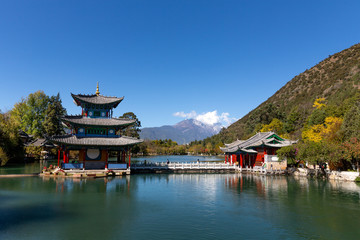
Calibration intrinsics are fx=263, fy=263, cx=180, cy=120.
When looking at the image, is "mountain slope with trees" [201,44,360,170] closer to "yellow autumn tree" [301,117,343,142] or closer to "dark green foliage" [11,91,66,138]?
"yellow autumn tree" [301,117,343,142]

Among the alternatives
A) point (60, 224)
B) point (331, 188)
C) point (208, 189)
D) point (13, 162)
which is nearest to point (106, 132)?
point (208, 189)

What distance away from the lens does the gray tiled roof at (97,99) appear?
36.9 m

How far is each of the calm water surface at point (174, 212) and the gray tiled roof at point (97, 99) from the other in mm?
13302

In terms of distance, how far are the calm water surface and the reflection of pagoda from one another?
25.6 feet

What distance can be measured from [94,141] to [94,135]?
1.65 m

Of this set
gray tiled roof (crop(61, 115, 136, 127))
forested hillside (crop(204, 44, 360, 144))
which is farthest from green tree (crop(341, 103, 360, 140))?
forested hillside (crop(204, 44, 360, 144))

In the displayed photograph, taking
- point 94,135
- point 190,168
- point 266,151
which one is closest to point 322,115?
point 266,151

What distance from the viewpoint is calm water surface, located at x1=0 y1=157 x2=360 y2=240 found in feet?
44.6

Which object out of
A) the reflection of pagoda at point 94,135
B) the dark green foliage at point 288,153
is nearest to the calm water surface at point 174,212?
the reflection of pagoda at point 94,135

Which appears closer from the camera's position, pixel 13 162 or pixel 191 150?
pixel 13 162

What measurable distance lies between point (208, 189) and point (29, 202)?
634 inches

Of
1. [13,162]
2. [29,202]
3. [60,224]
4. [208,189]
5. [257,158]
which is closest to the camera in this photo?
[60,224]

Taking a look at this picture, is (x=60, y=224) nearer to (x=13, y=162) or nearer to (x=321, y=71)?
(x=13, y=162)

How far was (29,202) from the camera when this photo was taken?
19.7 meters
